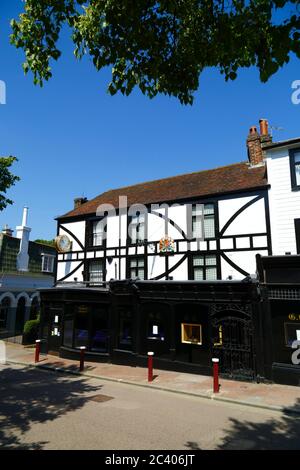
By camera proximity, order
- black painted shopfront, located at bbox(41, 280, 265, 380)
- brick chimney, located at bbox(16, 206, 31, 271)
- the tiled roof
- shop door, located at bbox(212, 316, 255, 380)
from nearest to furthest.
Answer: shop door, located at bbox(212, 316, 255, 380)
black painted shopfront, located at bbox(41, 280, 265, 380)
the tiled roof
brick chimney, located at bbox(16, 206, 31, 271)

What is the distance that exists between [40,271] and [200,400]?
22668mm

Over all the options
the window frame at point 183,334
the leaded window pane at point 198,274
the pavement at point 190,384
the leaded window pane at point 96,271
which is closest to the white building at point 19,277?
the leaded window pane at point 96,271

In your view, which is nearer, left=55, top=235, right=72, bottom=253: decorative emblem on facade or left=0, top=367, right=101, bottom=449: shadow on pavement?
left=0, top=367, right=101, bottom=449: shadow on pavement

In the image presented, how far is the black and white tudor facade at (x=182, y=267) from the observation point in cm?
1394

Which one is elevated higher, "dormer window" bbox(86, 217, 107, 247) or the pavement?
"dormer window" bbox(86, 217, 107, 247)

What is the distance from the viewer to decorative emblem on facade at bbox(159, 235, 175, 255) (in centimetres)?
1719

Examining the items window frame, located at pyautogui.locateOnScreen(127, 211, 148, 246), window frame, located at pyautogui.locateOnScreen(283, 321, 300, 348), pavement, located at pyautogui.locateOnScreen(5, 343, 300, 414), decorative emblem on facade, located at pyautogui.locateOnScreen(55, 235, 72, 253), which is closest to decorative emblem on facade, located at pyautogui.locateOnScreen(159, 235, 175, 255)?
window frame, located at pyautogui.locateOnScreen(127, 211, 148, 246)

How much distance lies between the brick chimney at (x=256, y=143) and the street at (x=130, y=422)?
12.5 metres

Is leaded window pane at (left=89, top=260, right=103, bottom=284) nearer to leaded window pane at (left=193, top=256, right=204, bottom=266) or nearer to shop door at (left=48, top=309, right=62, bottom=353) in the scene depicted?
shop door at (left=48, top=309, right=62, bottom=353)

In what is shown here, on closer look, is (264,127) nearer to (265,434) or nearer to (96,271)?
(96,271)

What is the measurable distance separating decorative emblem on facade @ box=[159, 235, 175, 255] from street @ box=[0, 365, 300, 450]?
7.05 m

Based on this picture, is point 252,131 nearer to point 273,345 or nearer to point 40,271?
point 273,345

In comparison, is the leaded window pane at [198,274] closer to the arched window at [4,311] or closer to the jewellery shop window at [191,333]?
the jewellery shop window at [191,333]
